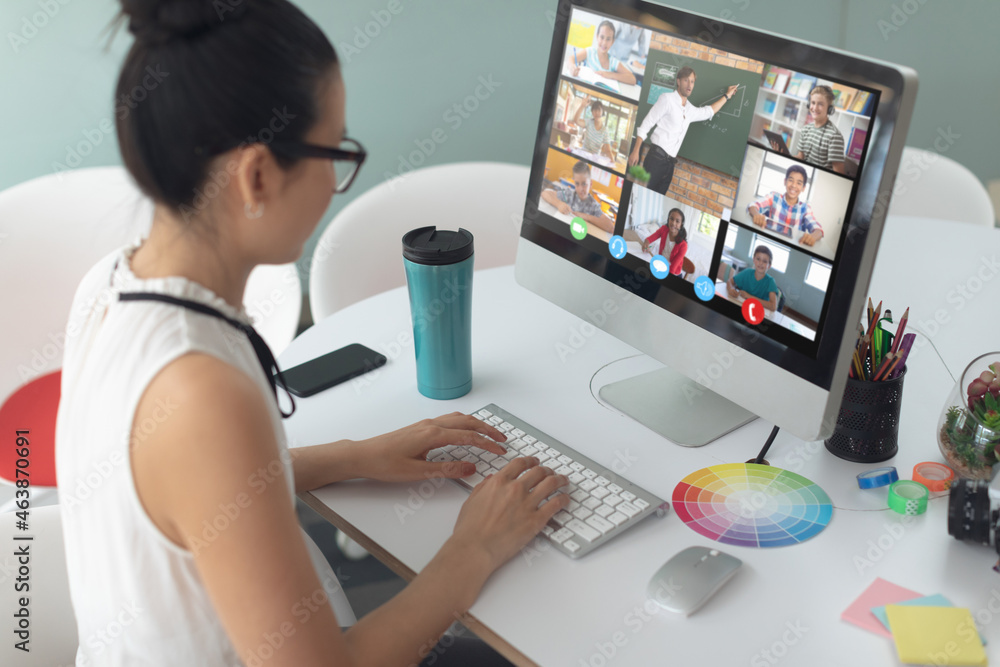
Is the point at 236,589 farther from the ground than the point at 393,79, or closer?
closer

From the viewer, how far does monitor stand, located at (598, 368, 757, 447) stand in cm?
117

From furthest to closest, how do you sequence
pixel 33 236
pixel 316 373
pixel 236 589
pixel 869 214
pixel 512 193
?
pixel 512 193 < pixel 33 236 < pixel 316 373 < pixel 869 214 < pixel 236 589

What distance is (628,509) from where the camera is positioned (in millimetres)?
998

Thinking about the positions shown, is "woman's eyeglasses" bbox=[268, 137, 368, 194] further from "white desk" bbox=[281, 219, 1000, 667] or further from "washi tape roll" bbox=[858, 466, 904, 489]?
"washi tape roll" bbox=[858, 466, 904, 489]

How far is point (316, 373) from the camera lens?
4.40 feet

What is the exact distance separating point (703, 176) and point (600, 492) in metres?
0.40

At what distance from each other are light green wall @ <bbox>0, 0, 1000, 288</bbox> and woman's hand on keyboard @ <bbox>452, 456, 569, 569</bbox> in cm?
158

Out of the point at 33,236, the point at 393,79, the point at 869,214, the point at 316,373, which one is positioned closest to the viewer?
the point at 869,214

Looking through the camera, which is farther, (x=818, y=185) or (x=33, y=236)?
(x=33, y=236)

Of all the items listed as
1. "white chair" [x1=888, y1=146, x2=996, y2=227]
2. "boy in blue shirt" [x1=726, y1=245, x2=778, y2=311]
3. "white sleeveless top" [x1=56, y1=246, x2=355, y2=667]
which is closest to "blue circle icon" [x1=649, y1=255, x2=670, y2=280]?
"boy in blue shirt" [x1=726, y1=245, x2=778, y2=311]

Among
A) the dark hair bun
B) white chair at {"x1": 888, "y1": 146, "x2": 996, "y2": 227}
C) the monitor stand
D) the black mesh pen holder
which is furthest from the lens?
white chair at {"x1": 888, "y1": 146, "x2": 996, "y2": 227}

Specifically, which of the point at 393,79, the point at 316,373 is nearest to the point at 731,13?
the point at 393,79

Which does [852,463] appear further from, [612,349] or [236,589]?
[236,589]

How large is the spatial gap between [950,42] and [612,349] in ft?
7.78
